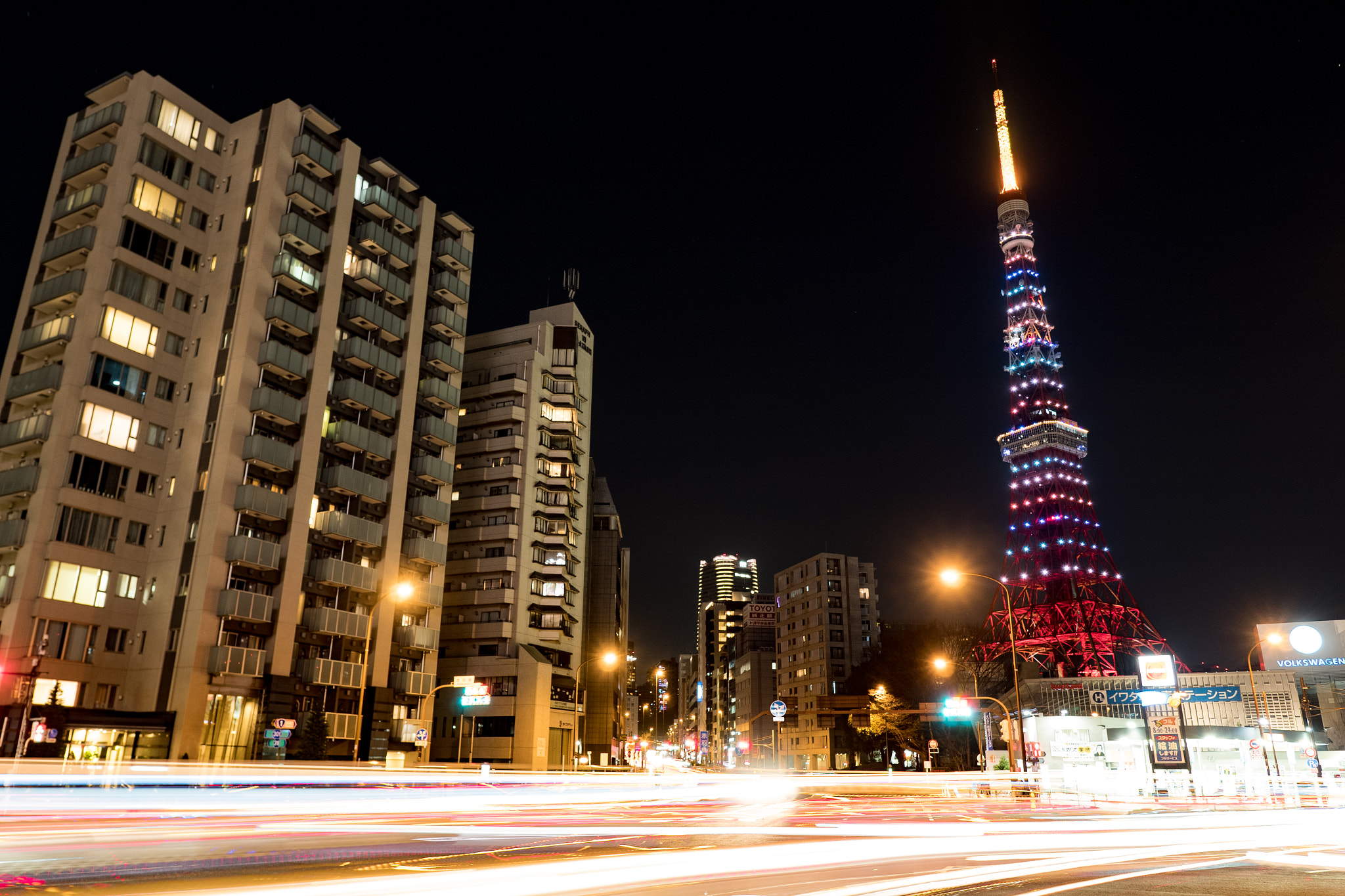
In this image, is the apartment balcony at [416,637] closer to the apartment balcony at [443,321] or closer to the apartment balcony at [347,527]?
the apartment balcony at [347,527]

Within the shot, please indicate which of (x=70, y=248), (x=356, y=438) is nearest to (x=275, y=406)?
(x=356, y=438)

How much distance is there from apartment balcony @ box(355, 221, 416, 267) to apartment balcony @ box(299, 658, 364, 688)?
29.8 metres

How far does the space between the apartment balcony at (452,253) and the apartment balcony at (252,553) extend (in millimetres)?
30761

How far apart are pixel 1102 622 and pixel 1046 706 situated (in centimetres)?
3951

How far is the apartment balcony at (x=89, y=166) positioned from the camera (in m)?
54.9

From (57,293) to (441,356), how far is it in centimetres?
2600

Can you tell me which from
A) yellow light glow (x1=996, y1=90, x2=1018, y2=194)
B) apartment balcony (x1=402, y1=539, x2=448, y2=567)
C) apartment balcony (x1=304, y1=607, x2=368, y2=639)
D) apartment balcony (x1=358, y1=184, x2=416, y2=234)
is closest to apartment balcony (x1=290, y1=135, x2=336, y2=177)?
apartment balcony (x1=358, y1=184, x2=416, y2=234)

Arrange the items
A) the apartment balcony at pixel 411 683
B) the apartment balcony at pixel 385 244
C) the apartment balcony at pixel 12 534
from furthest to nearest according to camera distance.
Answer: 1. the apartment balcony at pixel 385 244
2. the apartment balcony at pixel 411 683
3. the apartment balcony at pixel 12 534

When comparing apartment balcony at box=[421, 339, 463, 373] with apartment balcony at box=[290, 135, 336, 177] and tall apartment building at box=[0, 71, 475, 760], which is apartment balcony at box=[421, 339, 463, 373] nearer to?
tall apartment building at box=[0, 71, 475, 760]

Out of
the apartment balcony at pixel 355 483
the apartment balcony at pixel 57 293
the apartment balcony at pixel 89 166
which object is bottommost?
the apartment balcony at pixel 355 483

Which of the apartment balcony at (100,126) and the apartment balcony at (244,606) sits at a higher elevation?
the apartment balcony at (100,126)

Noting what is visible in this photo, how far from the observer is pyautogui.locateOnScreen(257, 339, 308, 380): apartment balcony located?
179ft

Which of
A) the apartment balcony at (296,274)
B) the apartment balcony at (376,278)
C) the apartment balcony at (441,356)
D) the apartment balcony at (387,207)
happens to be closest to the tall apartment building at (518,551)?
the apartment balcony at (441,356)

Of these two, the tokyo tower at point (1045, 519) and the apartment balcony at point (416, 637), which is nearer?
the apartment balcony at point (416, 637)
